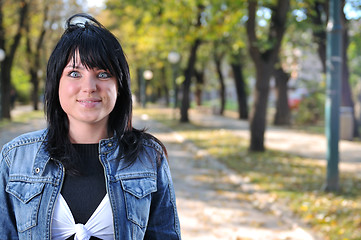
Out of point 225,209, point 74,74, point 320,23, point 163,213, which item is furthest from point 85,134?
point 320,23

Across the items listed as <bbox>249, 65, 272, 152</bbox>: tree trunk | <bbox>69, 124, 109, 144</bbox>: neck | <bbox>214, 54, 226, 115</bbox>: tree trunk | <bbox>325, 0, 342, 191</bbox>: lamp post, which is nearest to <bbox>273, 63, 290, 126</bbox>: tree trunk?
<bbox>214, 54, 226, 115</bbox>: tree trunk

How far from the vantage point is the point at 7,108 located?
24.4 meters

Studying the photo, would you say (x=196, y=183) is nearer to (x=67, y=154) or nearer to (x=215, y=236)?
(x=215, y=236)

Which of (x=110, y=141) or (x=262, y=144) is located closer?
(x=110, y=141)

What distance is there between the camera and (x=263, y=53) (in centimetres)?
1277

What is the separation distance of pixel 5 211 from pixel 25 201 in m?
0.12

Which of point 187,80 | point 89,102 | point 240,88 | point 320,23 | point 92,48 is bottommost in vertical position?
point 89,102

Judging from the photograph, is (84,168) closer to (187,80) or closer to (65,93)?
(65,93)

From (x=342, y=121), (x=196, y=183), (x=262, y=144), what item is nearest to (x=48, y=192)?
(x=196, y=183)

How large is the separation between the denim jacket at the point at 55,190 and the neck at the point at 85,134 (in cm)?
5

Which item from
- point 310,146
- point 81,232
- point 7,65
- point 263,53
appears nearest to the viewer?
Result: point 81,232

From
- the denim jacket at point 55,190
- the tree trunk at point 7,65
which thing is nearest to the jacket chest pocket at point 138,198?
the denim jacket at point 55,190

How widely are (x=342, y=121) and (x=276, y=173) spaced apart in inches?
292

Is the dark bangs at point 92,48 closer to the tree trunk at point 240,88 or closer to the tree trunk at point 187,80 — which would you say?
the tree trunk at point 187,80
